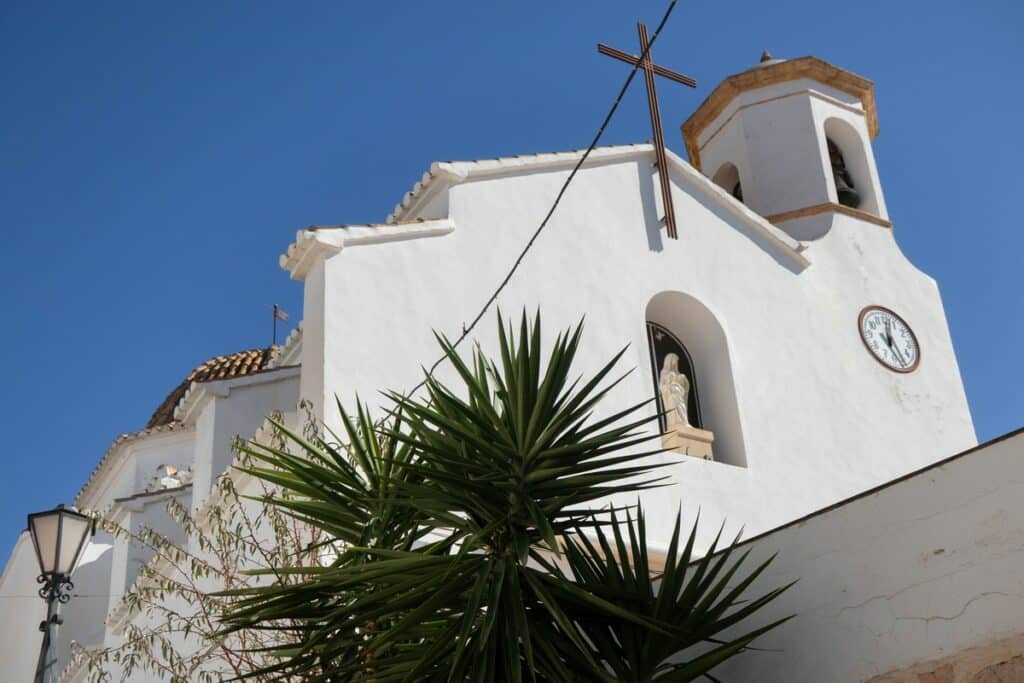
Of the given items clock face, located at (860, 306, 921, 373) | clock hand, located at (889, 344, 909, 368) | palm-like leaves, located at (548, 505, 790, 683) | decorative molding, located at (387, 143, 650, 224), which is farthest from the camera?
clock hand, located at (889, 344, 909, 368)

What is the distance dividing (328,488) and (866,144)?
1155 cm

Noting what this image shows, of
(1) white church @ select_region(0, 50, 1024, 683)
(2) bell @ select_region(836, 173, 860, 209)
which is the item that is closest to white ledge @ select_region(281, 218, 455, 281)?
(1) white church @ select_region(0, 50, 1024, 683)

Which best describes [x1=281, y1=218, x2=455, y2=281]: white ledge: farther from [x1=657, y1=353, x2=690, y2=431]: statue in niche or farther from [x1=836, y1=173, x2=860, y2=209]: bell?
[x1=836, y1=173, x2=860, y2=209]: bell

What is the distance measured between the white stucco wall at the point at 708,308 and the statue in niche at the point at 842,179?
707mm

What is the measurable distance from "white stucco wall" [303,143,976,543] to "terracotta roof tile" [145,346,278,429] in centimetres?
497

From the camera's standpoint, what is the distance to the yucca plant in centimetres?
690

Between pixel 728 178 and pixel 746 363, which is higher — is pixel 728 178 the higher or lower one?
the higher one

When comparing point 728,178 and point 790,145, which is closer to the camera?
point 790,145

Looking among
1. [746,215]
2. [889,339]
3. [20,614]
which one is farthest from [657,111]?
[20,614]

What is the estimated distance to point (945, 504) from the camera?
23.4 ft

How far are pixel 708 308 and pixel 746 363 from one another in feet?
2.35

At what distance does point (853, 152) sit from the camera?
57.9 feet

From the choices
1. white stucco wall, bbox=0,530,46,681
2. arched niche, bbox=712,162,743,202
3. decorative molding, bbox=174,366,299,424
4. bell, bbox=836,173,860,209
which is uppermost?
arched niche, bbox=712,162,743,202

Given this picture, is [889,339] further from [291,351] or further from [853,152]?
[291,351]
